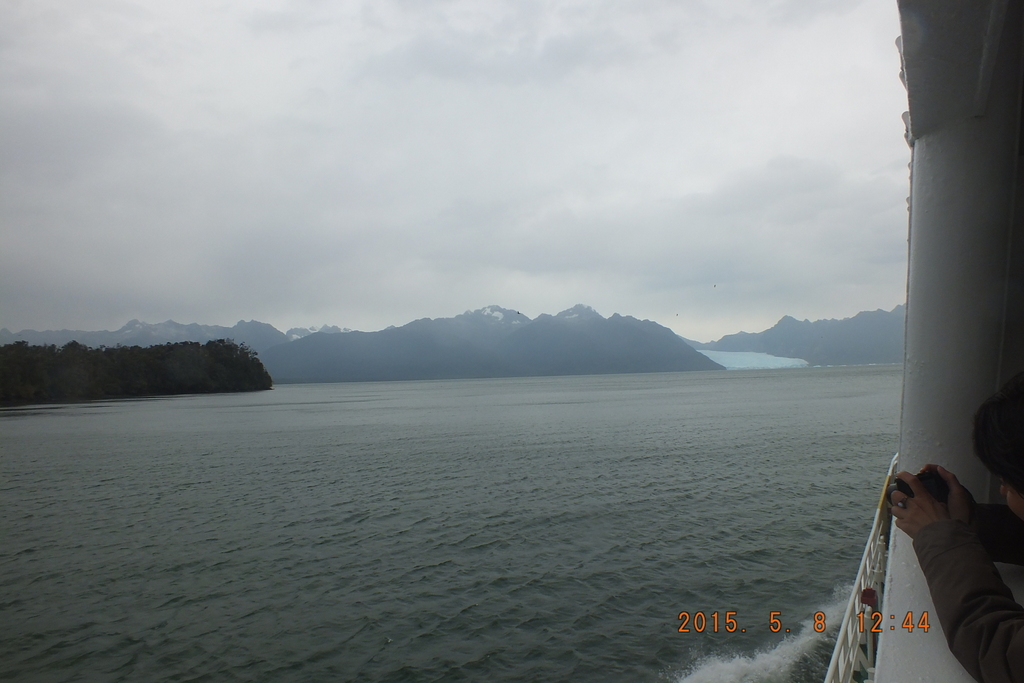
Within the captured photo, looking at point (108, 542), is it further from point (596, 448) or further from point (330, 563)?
point (596, 448)

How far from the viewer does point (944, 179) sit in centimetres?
312

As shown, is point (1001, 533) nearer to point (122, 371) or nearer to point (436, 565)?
point (436, 565)

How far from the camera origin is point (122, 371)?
14525 cm

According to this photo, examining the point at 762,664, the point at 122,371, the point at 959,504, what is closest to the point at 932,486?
the point at 959,504

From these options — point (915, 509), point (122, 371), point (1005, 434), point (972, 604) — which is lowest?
point (122, 371)

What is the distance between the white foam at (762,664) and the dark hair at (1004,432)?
8.11m

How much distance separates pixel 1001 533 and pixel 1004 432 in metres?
0.96

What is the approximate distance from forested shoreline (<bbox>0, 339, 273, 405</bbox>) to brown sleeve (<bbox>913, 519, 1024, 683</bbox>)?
14875 cm

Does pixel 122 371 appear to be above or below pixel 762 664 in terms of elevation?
above

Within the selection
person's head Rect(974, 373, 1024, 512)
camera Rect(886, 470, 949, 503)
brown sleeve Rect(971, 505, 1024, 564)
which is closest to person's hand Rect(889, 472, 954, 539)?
camera Rect(886, 470, 949, 503)

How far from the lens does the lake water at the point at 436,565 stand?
9.84 metres

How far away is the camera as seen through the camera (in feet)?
8.50

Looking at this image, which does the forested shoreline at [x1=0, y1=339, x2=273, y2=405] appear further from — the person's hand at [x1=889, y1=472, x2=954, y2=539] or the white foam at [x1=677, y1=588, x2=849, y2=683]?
the person's hand at [x1=889, y1=472, x2=954, y2=539]

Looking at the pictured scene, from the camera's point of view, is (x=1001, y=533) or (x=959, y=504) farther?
(x=1001, y=533)
